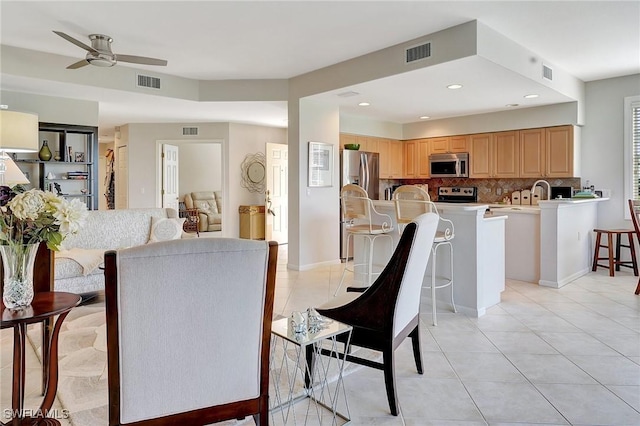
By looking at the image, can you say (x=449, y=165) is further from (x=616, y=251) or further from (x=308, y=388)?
(x=308, y=388)

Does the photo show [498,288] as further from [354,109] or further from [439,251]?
[354,109]

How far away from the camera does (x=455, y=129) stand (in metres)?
7.25

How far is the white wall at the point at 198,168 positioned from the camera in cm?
1088

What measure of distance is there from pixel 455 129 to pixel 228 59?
4193mm

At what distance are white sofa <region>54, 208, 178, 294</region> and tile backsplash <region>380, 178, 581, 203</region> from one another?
4.48 metres

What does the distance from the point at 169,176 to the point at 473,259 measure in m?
6.46

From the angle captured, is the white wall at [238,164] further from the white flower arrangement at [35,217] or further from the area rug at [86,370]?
the white flower arrangement at [35,217]

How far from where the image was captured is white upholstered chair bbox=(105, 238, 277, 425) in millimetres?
1283

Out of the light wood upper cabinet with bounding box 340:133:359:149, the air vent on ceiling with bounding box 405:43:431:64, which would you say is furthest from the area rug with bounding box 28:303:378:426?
the light wood upper cabinet with bounding box 340:133:359:149

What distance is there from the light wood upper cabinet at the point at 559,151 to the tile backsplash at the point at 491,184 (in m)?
0.33

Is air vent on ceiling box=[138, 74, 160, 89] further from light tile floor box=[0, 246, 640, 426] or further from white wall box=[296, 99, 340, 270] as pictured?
light tile floor box=[0, 246, 640, 426]

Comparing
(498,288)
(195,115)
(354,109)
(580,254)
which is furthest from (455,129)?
(195,115)

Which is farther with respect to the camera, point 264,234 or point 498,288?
point 264,234

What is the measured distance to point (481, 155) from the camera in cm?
695
